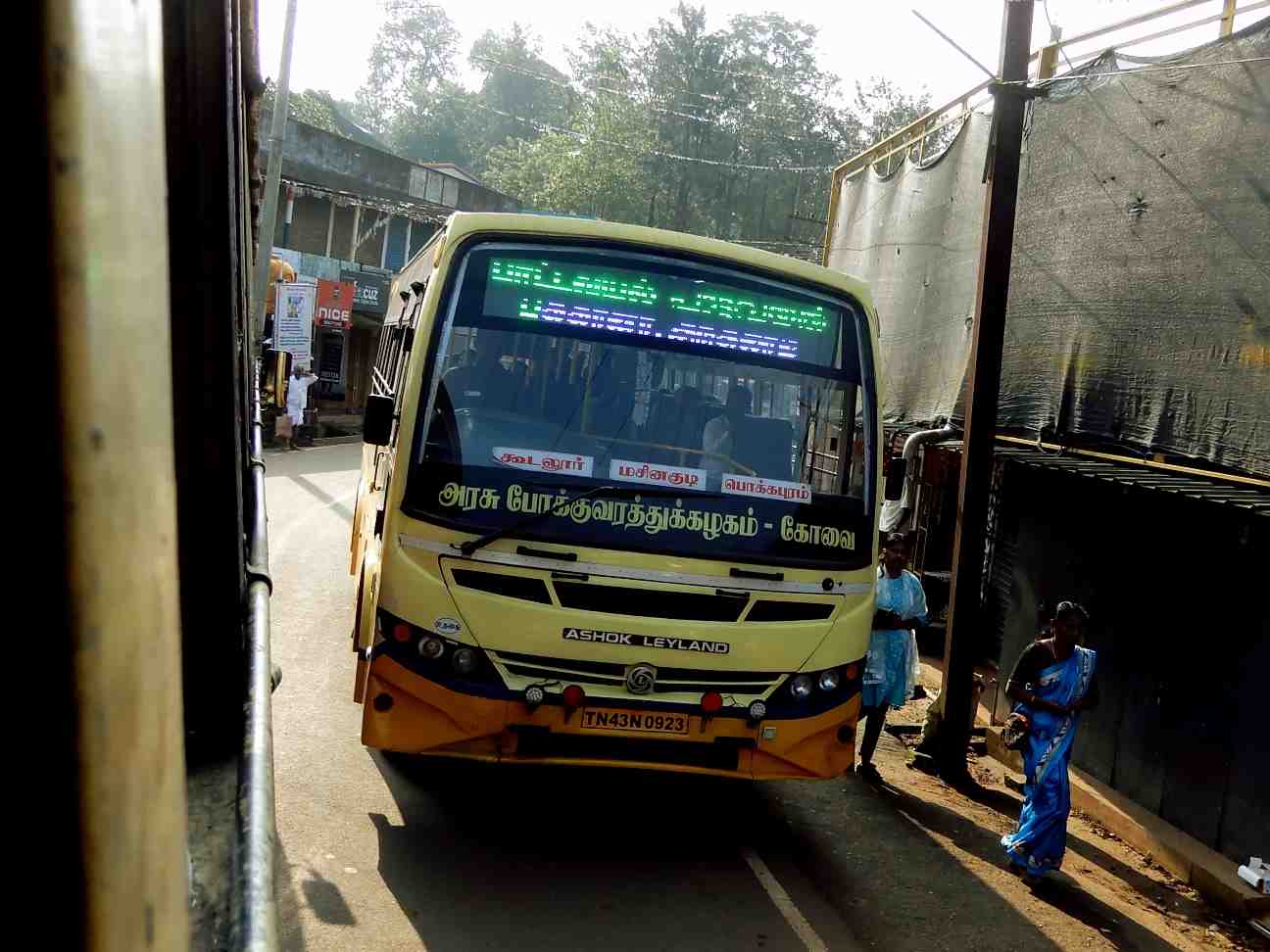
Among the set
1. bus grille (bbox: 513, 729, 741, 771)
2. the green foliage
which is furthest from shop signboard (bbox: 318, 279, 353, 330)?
bus grille (bbox: 513, 729, 741, 771)

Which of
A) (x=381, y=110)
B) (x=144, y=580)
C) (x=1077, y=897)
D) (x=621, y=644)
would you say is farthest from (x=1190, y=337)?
(x=381, y=110)

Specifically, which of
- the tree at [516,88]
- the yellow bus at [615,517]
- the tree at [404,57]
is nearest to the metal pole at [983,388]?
the yellow bus at [615,517]

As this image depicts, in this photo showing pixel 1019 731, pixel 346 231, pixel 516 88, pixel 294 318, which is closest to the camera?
pixel 1019 731

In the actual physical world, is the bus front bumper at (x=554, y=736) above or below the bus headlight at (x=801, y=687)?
below

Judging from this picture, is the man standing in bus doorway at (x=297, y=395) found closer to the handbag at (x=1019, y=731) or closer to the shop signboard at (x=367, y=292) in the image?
the shop signboard at (x=367, y=292)

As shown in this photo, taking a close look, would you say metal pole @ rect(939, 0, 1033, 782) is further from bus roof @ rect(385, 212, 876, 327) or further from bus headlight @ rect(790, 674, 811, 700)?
bus headlight @ rect(790, 674, 811, 700)

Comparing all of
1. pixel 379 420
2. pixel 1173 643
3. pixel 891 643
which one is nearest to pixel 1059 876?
pixel 1173 643

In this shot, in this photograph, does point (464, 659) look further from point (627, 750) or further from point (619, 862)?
point (619, 862)

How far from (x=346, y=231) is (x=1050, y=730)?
28.9 meters

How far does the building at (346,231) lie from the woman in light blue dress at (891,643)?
23.3 metres

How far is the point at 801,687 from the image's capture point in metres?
5.38

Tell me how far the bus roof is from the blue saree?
6.97 ft

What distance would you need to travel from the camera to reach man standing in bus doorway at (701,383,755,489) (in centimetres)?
531

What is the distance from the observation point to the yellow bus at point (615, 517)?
5004 mm
